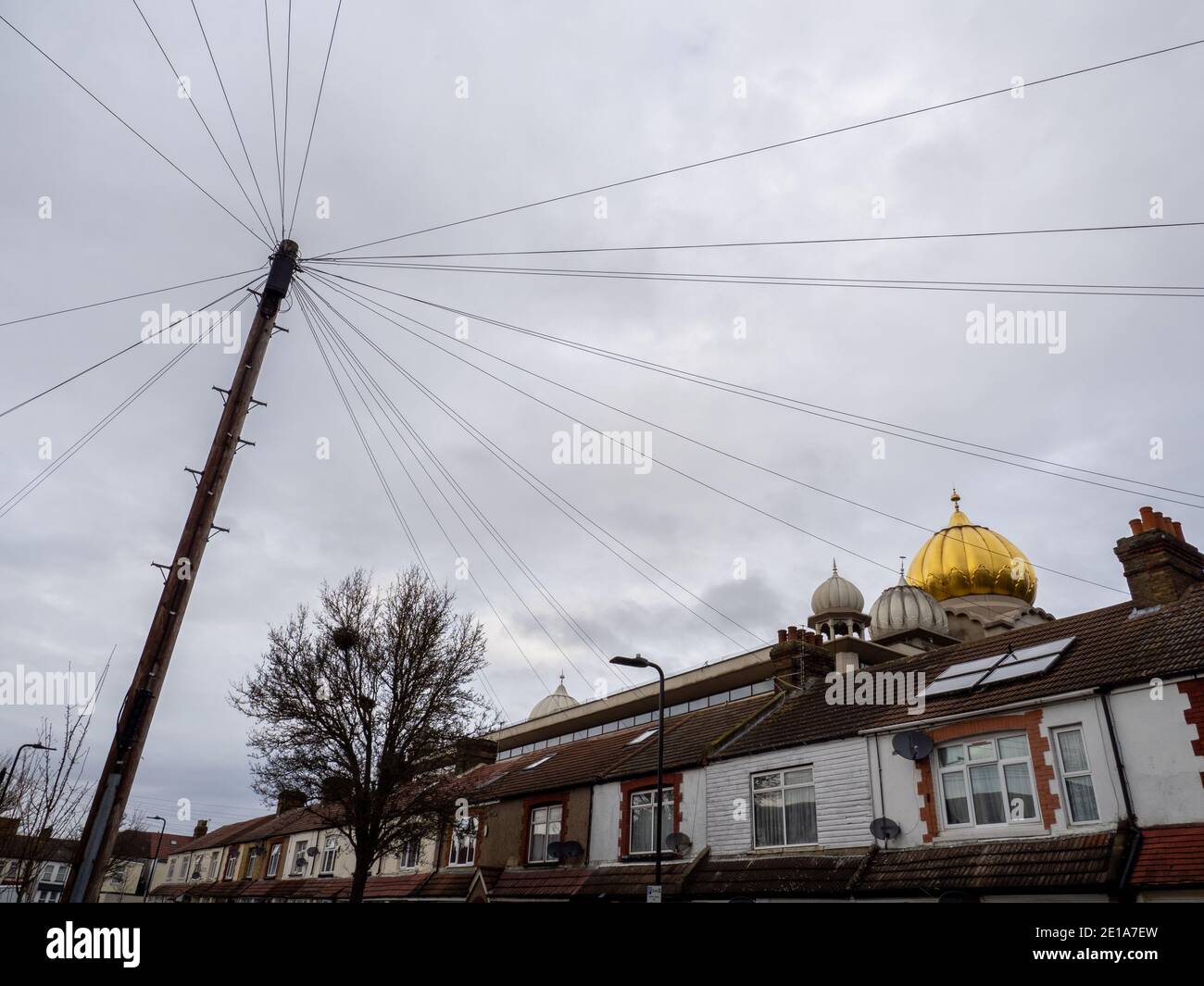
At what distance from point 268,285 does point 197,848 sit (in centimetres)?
5641

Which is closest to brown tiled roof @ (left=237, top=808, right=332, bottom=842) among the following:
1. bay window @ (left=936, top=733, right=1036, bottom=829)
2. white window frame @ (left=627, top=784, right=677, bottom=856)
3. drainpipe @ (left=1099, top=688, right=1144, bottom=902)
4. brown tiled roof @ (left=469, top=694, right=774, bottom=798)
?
brown tiled roof @ (left=469, top=694, right=774, bottom=798)

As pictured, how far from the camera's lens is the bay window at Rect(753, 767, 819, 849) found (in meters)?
20.1

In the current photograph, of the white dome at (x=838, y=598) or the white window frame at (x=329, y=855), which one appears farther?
the white dome at (x=838, y=598)

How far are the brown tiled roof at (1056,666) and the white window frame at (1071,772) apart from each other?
0.77m

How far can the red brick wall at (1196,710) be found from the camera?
45.9 feet

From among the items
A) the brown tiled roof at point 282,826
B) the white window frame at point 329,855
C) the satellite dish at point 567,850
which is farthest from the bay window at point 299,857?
the satellite dish at point 567,850

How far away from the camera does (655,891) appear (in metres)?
17.5

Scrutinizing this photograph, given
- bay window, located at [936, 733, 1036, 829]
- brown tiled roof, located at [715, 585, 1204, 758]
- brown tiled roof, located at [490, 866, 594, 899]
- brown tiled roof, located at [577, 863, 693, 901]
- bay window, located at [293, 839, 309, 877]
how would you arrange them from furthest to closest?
bay window, located at [293, 839, 309, 877]
brown tiled roof, located at [490, 866, 594, 899]
brown tiled roof, located at [577, 863, 693, 901]
bay window, located at [936, 733, 1036, 829]
brown tiled roof, located at [715, 585, 1204, 758]

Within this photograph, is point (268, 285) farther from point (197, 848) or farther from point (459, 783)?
point (197, 848)

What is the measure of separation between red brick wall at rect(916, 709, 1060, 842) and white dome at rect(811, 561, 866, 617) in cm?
3441

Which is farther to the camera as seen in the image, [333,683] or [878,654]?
[878,654]

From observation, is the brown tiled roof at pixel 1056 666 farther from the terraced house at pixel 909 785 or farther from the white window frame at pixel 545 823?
the white window frame at pixel 545 823

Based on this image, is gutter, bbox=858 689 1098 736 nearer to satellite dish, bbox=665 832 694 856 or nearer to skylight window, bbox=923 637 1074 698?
skylight window, bbox=923 637 1074 698
